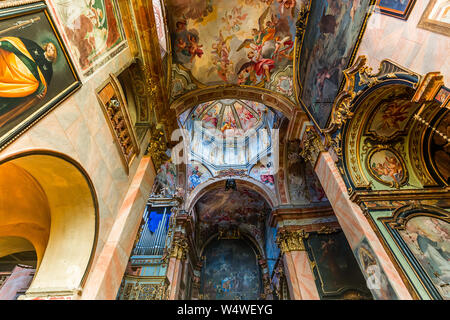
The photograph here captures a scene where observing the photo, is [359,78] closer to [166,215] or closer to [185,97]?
[185,97]

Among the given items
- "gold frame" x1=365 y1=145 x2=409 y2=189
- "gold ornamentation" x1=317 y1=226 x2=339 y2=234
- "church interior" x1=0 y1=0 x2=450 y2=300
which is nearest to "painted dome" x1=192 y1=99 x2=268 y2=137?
"church interior" x1=0 y1=0 x2=450 y2=300

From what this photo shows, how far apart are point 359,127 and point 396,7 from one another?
2.65m

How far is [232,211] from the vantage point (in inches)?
617

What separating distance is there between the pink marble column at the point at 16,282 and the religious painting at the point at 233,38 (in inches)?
399

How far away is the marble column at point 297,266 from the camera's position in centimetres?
798

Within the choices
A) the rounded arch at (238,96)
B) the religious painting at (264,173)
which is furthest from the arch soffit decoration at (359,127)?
the religious painting at (264,173)

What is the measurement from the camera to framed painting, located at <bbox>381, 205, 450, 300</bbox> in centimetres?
372

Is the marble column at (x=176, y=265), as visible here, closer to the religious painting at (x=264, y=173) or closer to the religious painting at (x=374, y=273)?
the religious painting at (x=264, y=173)

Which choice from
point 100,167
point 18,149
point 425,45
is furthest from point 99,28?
point 425,45

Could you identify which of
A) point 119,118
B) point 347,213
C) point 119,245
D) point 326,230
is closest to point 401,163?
point 347,213

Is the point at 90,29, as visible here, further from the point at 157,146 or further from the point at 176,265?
the point at 176,265

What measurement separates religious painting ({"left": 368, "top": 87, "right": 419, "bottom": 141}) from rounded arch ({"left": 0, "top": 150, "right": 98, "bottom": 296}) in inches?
261

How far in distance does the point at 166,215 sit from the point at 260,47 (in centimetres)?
937

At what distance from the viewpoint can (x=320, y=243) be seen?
9.31m
